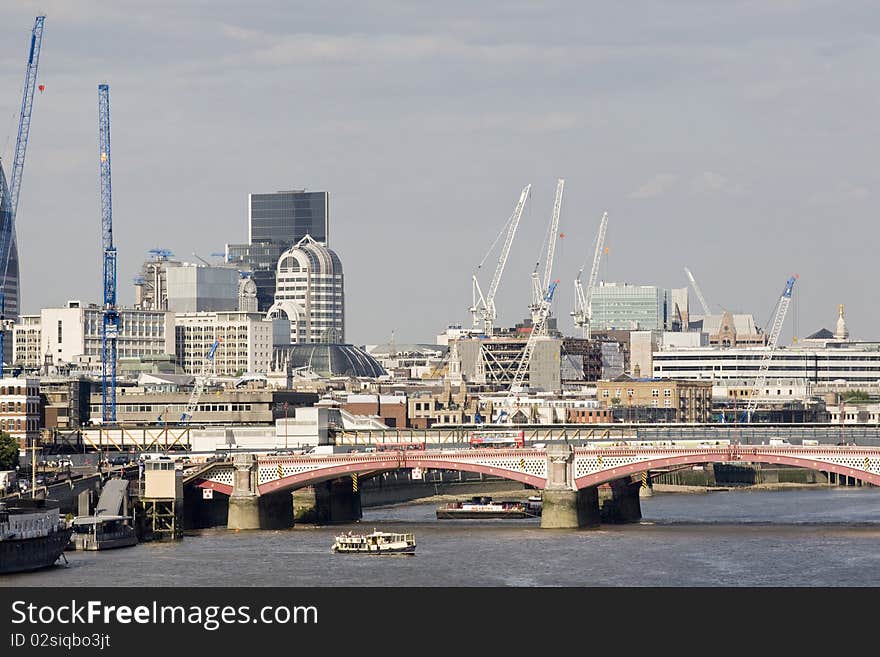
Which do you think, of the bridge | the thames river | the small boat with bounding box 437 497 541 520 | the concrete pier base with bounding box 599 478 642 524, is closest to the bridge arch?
the bridge

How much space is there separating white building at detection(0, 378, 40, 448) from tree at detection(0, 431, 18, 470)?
14262 millimetres

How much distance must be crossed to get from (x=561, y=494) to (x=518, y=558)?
22.0 metres

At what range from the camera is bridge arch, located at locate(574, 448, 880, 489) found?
135 m

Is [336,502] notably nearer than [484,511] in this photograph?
Yes

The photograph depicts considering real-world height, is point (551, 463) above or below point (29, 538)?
above

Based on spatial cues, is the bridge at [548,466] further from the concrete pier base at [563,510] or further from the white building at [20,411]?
the white building at [20,411]

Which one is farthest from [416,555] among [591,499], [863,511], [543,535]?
[863,511]

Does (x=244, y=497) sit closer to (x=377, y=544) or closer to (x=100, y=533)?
(x=100, y=533)

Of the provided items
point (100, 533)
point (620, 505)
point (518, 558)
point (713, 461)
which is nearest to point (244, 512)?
point (100, 533)

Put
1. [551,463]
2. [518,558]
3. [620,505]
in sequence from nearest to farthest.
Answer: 1. [518,558]
2. [551,463]
3. [620,505]

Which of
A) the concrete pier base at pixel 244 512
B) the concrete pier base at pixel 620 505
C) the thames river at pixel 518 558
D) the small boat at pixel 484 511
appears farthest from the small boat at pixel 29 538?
the small boat at pixel 484 511

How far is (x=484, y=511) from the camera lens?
155 m

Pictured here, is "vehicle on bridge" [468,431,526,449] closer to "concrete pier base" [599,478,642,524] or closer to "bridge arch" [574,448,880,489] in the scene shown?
"concrete pier base" [599,478,642,524]

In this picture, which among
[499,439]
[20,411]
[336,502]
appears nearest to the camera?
[336,502]
